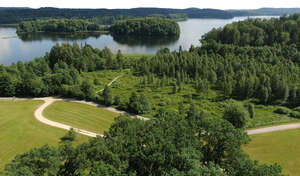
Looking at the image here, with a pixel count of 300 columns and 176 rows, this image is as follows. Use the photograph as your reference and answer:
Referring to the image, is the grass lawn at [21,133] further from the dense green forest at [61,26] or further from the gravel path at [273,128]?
the dense green forest at [61,26]

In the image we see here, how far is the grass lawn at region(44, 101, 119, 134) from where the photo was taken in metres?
39.3

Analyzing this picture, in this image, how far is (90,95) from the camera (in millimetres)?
50719

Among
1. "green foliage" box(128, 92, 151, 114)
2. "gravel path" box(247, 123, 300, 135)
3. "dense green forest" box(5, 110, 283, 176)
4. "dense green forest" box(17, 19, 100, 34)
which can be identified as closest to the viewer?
"dense green forest" box(5, 110, 283, 176)

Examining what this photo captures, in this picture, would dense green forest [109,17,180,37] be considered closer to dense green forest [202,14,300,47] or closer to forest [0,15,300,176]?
forest [0,15,300,176]

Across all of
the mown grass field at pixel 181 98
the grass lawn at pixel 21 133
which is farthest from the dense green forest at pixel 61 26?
the grass lawn at pixel 21 133

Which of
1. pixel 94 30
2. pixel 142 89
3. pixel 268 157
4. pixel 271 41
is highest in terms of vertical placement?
pixel 94 30

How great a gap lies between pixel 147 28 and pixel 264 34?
8373 centimetres

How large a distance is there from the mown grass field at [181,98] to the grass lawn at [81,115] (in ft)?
23.7

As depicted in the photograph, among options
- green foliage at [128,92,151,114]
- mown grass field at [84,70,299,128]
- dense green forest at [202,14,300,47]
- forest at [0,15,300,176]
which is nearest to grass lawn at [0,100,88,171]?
forest at [0,15,300,176]

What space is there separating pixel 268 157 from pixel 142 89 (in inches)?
1389

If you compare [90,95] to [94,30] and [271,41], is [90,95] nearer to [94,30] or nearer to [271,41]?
[271,41]

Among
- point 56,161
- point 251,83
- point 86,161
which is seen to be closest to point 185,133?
point 86,161

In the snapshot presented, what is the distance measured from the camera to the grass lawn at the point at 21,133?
1216 inches

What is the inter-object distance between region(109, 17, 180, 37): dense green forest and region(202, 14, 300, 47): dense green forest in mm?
50699
